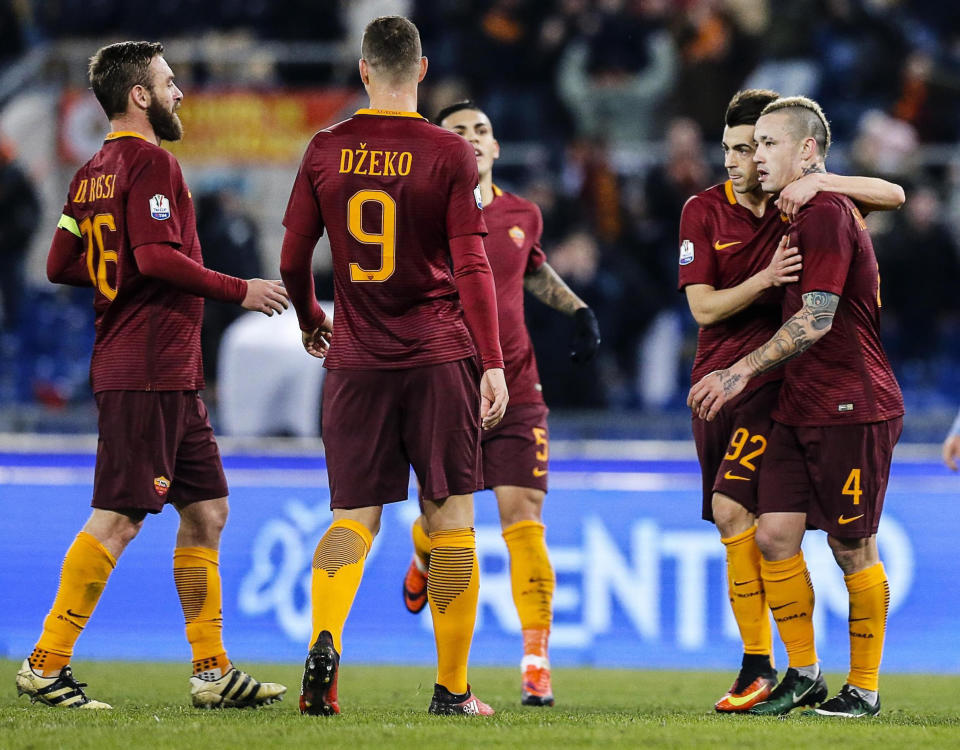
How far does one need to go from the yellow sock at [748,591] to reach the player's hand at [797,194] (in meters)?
1.23

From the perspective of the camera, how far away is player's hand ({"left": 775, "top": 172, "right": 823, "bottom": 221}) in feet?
17.7

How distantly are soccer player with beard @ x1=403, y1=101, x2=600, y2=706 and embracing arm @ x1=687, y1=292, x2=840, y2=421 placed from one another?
139cm

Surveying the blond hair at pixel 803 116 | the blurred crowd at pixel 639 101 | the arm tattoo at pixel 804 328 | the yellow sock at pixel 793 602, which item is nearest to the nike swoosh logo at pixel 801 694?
the yellow sock at pixel 793 602

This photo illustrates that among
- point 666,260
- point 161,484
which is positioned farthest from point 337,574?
point 666,260

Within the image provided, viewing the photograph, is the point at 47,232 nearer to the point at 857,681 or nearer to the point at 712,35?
the point at 712,35

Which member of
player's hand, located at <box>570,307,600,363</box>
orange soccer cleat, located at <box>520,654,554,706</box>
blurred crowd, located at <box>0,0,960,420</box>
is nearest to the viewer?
orange soccer cleat, located at <box>520,654,554,706</box>

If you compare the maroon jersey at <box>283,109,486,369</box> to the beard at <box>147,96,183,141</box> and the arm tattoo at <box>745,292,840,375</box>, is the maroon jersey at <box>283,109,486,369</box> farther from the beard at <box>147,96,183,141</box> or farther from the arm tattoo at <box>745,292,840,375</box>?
the arm tattoo at <box>745,292,840,375</box>

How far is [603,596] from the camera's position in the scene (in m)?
8.20

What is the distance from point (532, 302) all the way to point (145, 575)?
3.84m

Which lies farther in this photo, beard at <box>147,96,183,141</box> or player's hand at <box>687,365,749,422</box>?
beard at <box>147,96,183,141</box>

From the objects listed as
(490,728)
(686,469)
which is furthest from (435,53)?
(490,728)

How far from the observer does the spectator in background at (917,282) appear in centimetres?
1159

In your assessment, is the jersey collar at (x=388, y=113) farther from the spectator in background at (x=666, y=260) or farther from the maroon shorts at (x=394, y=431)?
the spectator in background at (x=666, y=260)

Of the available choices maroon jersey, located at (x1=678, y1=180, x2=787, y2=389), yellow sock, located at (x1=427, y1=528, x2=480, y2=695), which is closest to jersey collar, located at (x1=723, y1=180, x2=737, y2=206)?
maroon jersey, located at (x1=678, y1=180, x2=787, y2=389)
